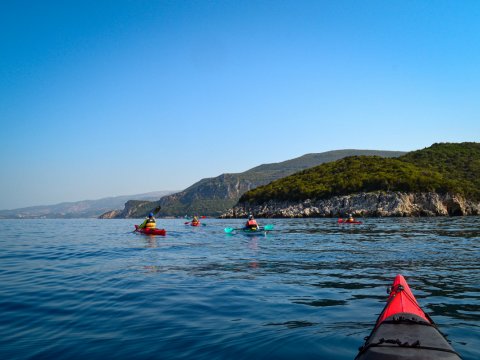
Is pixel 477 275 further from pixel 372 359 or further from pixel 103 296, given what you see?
pixel 103 296

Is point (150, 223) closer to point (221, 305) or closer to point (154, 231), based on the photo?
point (154, 231)

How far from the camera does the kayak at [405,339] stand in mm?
5156

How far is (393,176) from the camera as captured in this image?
10744 cm

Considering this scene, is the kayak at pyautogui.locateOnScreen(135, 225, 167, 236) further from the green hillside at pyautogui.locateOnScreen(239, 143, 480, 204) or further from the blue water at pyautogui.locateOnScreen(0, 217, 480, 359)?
the green hillside at pyautogui.locateOnScreen(239, 143, 480, 204)

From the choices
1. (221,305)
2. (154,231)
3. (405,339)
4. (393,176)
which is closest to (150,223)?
(154,231)

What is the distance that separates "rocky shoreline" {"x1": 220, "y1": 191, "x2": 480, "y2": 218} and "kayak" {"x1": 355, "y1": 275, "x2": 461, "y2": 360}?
97.5 m

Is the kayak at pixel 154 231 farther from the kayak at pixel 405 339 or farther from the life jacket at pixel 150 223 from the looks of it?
the kayak at pixel 405 339

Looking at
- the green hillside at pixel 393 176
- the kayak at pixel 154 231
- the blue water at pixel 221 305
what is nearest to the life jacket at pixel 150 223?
the kayak at pixel 154 231

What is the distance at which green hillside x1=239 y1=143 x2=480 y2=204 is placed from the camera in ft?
331

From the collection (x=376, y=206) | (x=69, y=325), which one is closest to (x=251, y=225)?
(x=69, y=325)

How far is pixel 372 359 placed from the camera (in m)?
5.16

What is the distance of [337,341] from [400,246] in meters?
20.2

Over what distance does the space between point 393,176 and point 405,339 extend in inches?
4343

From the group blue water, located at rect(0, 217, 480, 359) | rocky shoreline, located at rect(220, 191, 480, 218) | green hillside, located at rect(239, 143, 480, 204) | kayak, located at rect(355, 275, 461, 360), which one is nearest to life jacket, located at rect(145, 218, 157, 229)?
blue water, located at rect(0, 217, 480, 359)
